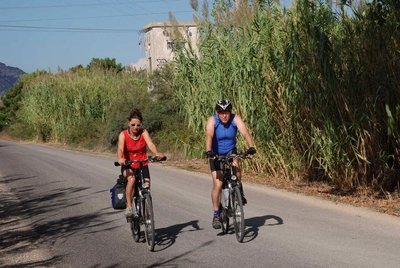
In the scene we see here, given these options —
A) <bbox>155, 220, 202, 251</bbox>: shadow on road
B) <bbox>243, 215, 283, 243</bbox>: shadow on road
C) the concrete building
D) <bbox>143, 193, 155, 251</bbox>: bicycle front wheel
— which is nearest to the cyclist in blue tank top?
<bbox>243, 215, 283, 243</bbox>: shadow on road

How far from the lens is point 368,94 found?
40.0ft

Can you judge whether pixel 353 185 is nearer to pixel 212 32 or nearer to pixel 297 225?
pixel 297 225

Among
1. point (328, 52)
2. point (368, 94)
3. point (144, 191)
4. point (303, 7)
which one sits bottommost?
point (144, 191)

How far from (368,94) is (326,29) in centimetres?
189

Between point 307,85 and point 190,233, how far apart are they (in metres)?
5.27

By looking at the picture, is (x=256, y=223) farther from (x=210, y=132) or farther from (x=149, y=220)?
(x=149, y=220)

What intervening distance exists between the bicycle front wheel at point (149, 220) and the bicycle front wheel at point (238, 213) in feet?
3.56

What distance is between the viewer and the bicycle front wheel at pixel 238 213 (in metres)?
8.57

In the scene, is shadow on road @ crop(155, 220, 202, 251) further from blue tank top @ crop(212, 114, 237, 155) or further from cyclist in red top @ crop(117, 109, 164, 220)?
blue tank top @ crop(212, 114, 237, 155)

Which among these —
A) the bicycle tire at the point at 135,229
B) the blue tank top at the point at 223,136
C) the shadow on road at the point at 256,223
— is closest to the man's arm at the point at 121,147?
the bicycle tire at the point at 135,229

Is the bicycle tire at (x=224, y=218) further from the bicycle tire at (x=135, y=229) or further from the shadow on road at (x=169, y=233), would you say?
the bicycle tire at (x=135, y=229)

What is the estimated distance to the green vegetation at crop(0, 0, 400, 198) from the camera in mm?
12344

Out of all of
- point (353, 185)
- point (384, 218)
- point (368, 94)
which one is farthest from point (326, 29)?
point (384, 218)

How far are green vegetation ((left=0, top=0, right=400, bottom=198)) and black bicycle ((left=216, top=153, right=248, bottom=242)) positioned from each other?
3.51 m
